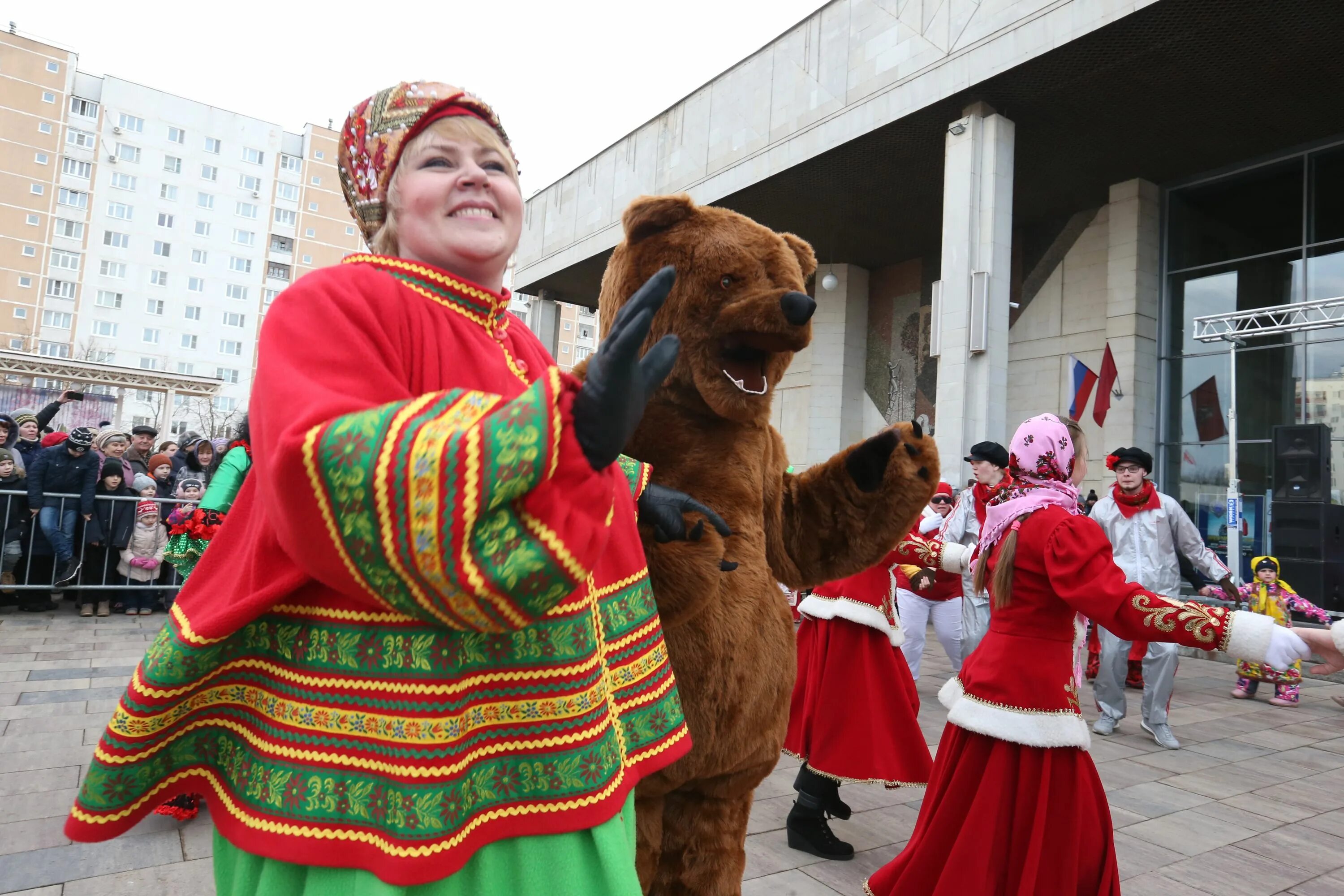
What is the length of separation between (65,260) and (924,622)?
58.1 m

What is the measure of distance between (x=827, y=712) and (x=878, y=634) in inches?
19.6

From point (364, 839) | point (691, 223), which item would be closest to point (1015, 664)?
point (691, 223)

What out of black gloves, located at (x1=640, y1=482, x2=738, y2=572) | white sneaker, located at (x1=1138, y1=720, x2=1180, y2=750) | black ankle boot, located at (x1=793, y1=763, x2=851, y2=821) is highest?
black gloves, located at (x1=640, y1=482, x2=738, y2=572)

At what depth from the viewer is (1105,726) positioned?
6520 millimetres

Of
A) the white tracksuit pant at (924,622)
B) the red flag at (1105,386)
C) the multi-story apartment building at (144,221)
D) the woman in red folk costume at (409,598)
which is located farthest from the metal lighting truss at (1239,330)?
the multi-story apartment building at (144,221)

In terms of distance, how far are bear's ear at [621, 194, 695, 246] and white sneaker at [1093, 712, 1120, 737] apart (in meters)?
6.14

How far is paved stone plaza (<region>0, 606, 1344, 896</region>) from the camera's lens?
3.30 meters

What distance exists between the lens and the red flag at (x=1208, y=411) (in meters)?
13.0

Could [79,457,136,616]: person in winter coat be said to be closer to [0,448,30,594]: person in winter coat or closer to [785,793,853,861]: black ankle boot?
[0,448,30,594]: person in winter coat

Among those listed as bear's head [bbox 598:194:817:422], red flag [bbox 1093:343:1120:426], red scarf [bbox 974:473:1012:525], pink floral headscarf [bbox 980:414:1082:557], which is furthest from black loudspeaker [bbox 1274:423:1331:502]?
bear's head [bbox 598:194:817:422]

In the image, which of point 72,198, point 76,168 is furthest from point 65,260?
point 76,168

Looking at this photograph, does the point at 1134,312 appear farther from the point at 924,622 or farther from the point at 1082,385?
the point at 924,622

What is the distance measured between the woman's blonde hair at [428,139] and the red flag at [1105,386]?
14.5 meters

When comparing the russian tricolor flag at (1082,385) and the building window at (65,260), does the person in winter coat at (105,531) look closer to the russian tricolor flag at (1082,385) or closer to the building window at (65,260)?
the russian tricolor flag at (1082,385)
